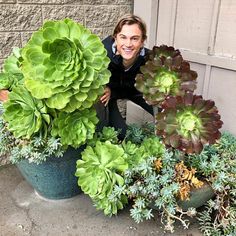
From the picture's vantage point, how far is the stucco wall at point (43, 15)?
5.89 ft

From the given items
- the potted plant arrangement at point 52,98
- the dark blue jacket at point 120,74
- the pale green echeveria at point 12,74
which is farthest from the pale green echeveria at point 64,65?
the dark blue jacket at point 120,74

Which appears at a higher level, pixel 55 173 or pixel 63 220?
pixel 55 173

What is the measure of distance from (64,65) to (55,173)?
0.57m

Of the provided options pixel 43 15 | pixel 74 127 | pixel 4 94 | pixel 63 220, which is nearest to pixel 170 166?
pixel 74 127

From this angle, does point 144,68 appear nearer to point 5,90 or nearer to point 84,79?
point 84,79

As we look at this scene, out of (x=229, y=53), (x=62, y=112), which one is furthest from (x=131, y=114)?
(x=62, y=112)

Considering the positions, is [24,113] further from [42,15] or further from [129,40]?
[42,15]

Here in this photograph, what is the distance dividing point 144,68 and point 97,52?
0.85ft

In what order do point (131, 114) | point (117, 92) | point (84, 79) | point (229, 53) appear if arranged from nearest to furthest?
point (84, 79), point (229, 53), point (117, 92), point (131, 114)

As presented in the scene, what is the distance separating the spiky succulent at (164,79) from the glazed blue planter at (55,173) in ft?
1.52

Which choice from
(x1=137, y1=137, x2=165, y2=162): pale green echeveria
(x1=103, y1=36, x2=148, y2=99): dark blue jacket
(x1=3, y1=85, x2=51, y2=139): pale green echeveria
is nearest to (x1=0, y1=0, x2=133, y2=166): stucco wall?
(x1=103, y1=36, x2=148, y2=99): dark blue jacket

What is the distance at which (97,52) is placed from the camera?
4.08 feet

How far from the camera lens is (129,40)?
1.56m

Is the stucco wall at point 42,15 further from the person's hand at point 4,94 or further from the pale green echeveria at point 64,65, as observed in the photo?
the pale green echeveria at point 64,65
